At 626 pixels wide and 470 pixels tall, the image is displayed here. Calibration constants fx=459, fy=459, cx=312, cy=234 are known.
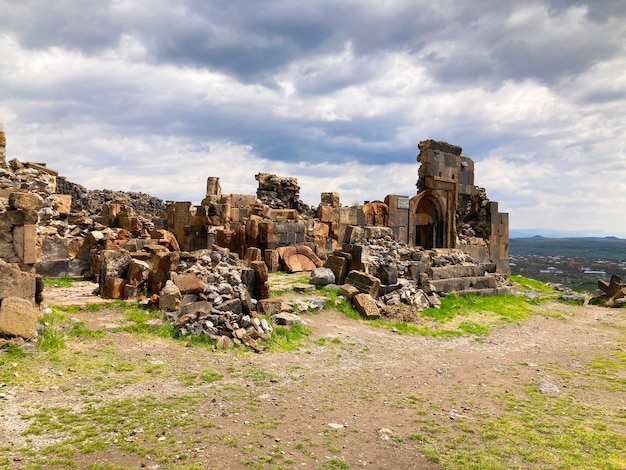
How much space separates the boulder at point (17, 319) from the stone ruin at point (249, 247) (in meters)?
0.02

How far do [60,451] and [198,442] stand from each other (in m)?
1.18

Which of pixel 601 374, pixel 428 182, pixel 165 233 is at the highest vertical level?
pixel 428 182

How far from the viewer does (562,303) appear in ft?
52.5

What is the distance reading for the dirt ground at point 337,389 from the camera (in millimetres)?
4438

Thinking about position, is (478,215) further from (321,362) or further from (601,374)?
(321,362)

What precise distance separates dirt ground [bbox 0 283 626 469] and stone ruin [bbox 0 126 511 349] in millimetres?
998

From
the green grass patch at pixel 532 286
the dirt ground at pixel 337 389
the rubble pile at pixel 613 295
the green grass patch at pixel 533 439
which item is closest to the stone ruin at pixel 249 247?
the dirt ground at pixel 337 389

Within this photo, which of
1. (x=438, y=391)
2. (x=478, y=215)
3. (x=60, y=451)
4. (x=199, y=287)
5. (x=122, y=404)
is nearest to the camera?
(x=60, y=451)

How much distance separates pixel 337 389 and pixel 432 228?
1674 cm

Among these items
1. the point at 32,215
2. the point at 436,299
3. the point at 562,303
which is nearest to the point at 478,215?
the point at 562,303

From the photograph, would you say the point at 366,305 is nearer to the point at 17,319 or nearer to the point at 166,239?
the point at 17,319

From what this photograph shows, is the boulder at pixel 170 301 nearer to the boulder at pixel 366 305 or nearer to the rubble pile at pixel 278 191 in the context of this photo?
the boulder at pixel 366 305

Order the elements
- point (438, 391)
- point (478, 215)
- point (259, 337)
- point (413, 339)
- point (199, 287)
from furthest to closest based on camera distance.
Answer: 1. point (478, 215)
2. point (413, 339)
3. point (199, 287)
4. point (259, 337)
5. point (438, 391)

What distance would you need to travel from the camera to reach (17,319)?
21.8 ft
